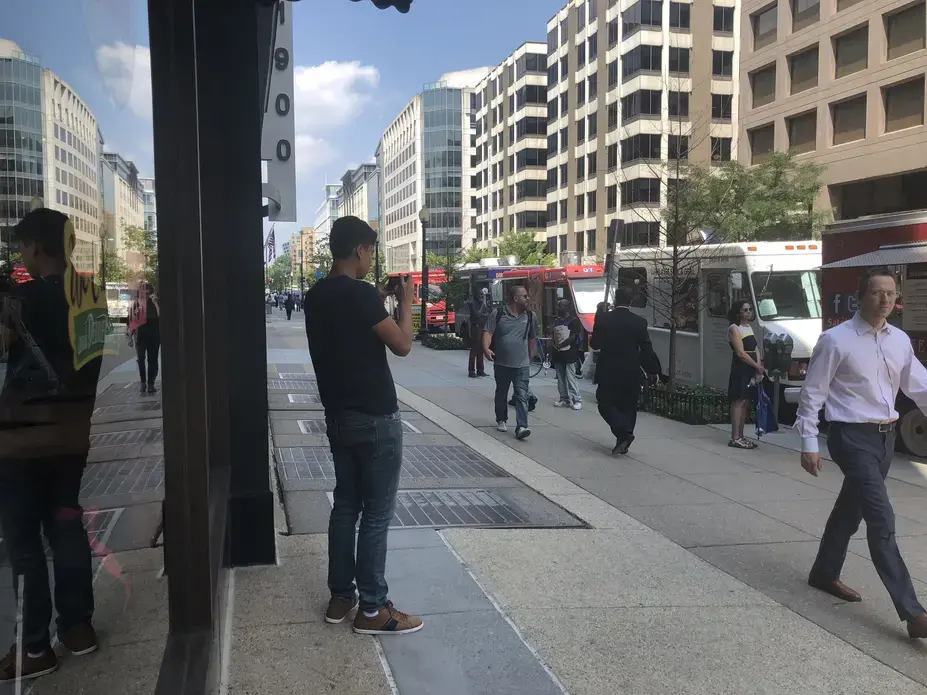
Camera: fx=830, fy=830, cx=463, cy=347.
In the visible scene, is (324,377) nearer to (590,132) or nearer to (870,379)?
(870,379)

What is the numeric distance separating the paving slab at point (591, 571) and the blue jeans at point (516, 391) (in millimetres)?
3904

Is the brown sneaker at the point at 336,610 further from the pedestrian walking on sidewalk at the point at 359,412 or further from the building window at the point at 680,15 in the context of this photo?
the building window at the point at 680,15

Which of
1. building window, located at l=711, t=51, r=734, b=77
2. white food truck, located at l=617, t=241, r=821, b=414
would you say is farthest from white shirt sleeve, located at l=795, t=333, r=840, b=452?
building window, located at l=711, t=51, r=734, b=77

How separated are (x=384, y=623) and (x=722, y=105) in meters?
60.9

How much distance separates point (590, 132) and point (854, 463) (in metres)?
65.7

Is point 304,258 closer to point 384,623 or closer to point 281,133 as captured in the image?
point 281,133

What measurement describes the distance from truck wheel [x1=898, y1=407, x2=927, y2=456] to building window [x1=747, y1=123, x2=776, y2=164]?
33656 millimetres

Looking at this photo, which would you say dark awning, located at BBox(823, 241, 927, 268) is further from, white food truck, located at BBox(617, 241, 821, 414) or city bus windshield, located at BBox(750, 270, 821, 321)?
city bus windshield, located at BBox(750, 270, 821, 321)

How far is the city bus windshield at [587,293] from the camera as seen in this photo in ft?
70.4

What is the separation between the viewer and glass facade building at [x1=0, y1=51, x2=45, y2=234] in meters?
1.46

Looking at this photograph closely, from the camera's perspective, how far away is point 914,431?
9.08 meters

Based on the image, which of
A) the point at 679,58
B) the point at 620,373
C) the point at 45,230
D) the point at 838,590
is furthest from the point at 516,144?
the point at 45,230

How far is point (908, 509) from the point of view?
6.91 m

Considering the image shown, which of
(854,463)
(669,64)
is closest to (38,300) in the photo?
(854,463)
